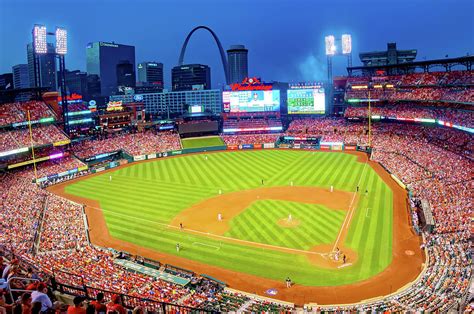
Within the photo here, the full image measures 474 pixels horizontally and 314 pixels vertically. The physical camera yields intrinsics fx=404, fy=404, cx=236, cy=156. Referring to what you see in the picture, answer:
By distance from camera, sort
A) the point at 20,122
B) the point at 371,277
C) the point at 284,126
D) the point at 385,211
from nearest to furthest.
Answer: the point at 371,277, the point at 385,211, the point at 20,122, the point at 284,126

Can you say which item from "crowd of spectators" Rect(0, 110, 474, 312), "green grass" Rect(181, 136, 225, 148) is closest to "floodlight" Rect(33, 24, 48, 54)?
"crowd of spectators" Rect(0, 110, 474, 312)

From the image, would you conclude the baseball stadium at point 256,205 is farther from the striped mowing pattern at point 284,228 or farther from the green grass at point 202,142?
the green grass at point 202,142

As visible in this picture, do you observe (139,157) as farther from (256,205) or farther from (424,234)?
(424,234)

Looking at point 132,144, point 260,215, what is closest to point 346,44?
point 132,144

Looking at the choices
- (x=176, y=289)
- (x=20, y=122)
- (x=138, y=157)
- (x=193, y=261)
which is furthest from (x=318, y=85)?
(x=176, y=289)

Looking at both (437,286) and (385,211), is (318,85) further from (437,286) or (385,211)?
(437,286)
